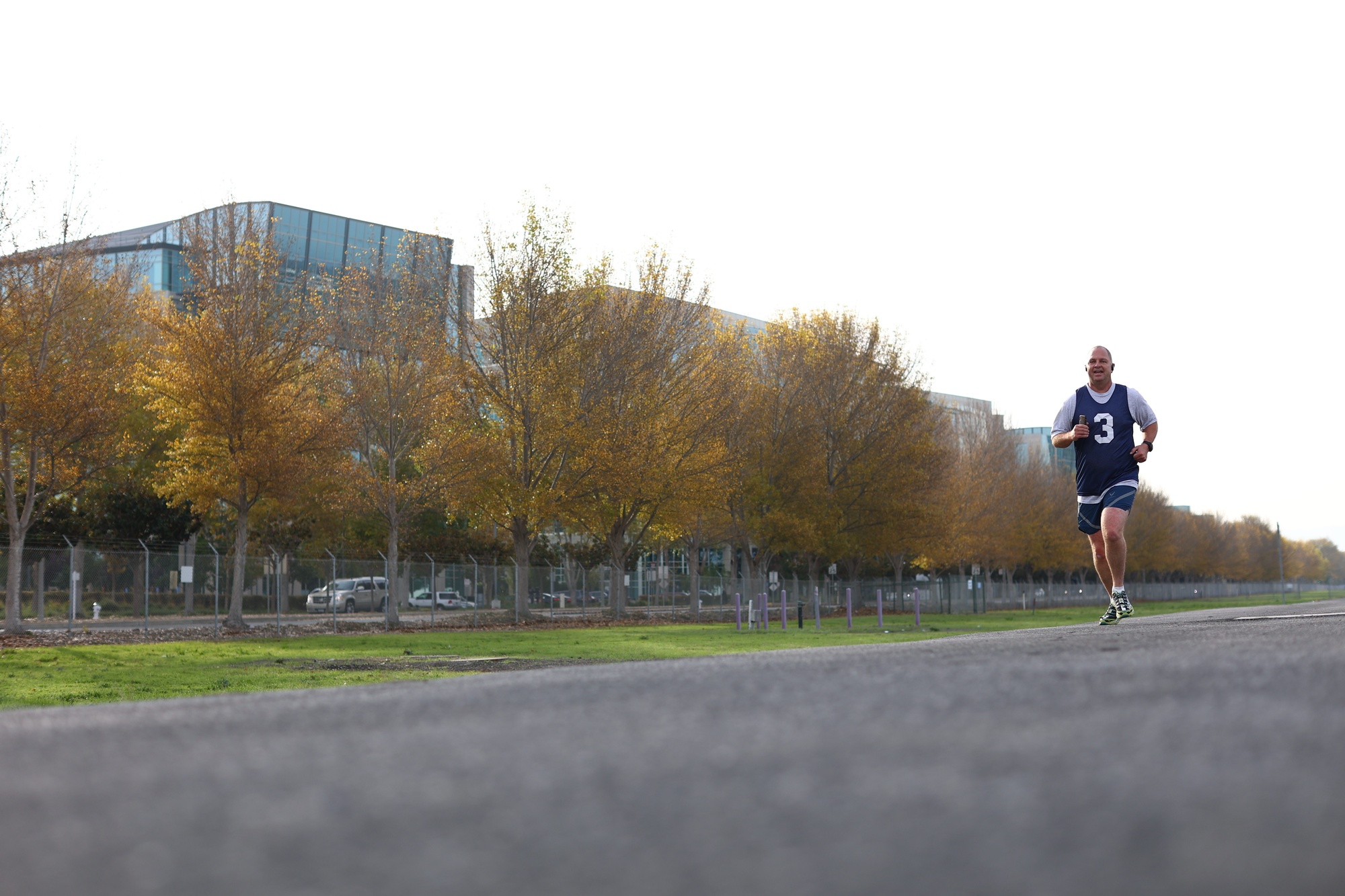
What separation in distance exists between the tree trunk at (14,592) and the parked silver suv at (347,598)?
8622mm

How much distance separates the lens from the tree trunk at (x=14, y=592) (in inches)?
1012

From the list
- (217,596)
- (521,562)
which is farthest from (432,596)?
(217,596)

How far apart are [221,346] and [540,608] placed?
738 inches

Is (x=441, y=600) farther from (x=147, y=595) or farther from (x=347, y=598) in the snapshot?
(x=147, y=595)

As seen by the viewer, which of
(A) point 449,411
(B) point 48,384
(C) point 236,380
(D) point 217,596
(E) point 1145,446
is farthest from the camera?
(A) point 449,411

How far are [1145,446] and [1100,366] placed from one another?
0.77m

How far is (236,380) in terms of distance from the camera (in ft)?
91.8

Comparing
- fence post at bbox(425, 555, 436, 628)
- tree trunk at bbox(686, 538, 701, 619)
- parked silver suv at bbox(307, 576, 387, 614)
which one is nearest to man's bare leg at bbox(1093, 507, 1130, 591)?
parked silver suv at bbox(307, 576, 387, 614)

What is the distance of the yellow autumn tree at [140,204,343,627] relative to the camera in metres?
27.9

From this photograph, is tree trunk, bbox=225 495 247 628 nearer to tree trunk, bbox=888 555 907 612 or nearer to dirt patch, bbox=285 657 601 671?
dirt patch, bbox=285 657 601 671

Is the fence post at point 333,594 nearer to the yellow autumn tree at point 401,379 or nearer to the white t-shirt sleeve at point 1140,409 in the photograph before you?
the yellow autumn tree at point 401,379

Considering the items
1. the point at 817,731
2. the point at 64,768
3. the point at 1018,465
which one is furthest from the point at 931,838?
the point at 1018,465

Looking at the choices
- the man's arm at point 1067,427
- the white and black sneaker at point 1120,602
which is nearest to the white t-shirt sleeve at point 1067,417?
the man's arm at point 1067,427

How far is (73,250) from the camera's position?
84.4 ft
